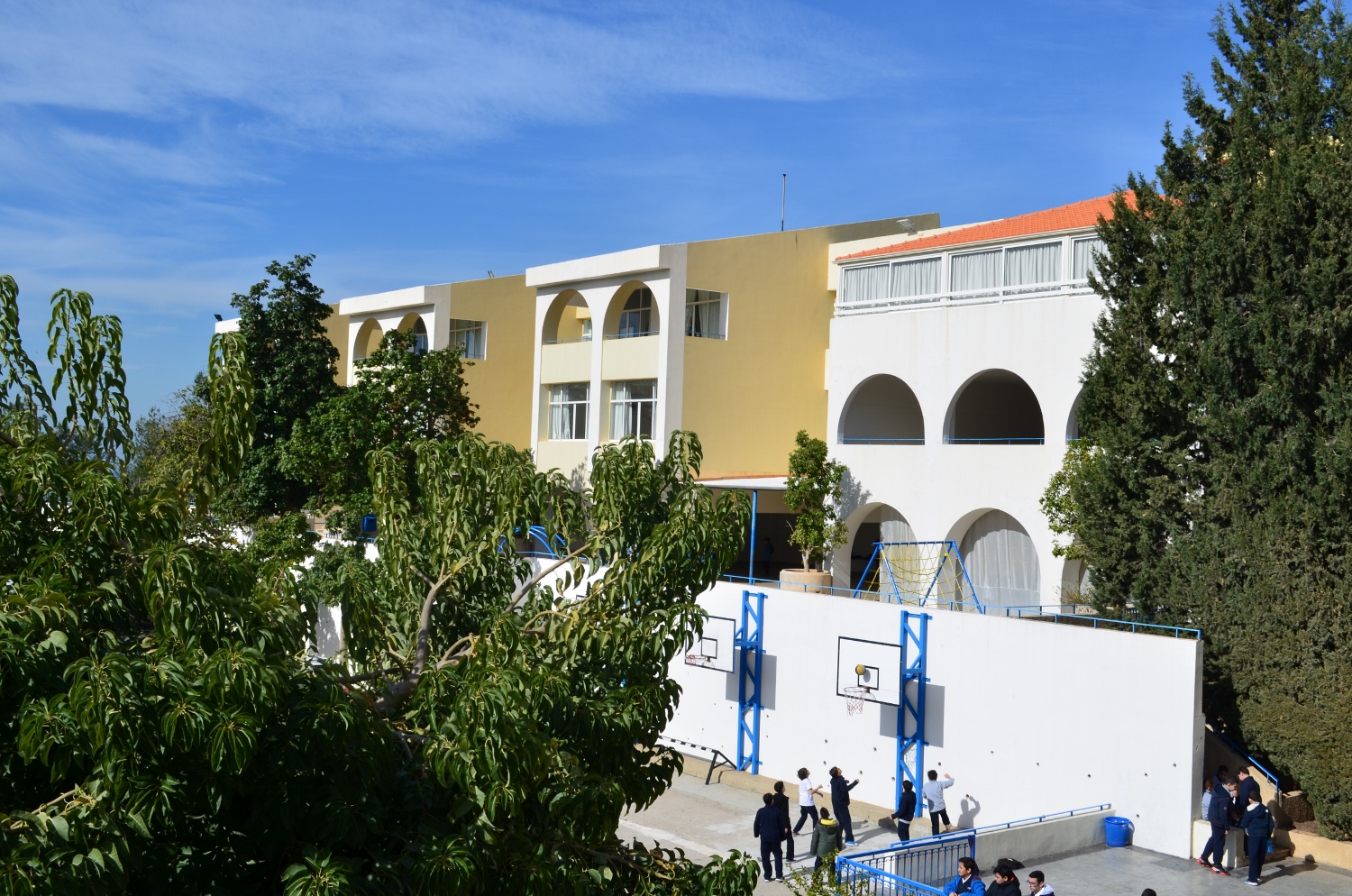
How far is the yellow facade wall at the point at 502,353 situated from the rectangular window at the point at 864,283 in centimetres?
1231

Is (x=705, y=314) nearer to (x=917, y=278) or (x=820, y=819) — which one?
(x=917, y=278)

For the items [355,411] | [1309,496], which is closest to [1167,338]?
[1309,496]

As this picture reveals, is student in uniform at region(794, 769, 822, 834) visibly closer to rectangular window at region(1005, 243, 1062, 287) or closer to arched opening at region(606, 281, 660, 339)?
rectangular window at region(1005, 243, 1062, 287)

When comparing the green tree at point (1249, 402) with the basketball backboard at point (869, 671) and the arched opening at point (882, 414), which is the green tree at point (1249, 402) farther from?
the arched opening at point (882, 414)

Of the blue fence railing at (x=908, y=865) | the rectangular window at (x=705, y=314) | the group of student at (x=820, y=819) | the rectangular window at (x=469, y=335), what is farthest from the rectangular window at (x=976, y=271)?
the rectangular window at (x=469, y=335)

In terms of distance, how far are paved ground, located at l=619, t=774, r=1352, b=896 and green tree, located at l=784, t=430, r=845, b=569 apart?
7295mm

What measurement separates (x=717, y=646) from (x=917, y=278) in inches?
365

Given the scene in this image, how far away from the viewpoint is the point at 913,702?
20000 millimetres

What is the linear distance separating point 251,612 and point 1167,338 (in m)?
16.2

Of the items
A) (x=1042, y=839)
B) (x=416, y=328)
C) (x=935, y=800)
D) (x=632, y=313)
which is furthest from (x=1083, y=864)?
(x=416, y=328)

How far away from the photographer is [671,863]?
27.7 feet

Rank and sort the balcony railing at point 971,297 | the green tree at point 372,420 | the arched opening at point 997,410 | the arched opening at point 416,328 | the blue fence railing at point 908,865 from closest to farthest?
the blue fence railing at point 908,865, the balcony railing at point 971,297, the arched opening at point 997,410, the green tree at point 372,420, the arched opening at point 416,328

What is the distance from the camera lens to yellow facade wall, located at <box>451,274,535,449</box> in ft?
121

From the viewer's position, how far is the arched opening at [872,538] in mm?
25984
